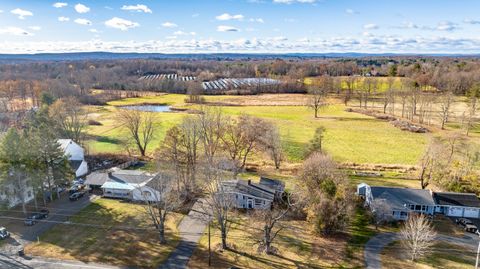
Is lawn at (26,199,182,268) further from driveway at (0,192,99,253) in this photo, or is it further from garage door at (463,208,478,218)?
garage door at (463,208,478,218)

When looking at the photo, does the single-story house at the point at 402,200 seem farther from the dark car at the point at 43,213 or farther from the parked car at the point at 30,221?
the parked car at the point at 30,221

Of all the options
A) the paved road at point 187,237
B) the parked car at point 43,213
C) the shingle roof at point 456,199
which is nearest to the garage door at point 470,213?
the shingle roof at point 456,199

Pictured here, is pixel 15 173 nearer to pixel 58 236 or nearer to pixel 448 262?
pixel 58 236

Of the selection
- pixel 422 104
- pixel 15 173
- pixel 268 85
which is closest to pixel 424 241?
pixel 15 173

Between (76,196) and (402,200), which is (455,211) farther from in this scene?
(76,196)

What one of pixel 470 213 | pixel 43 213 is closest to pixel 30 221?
pixel 43 213
